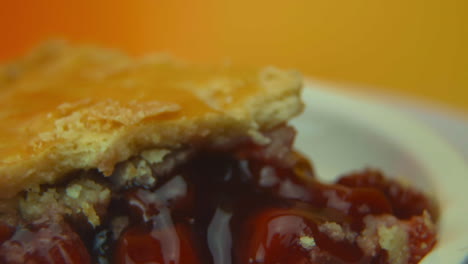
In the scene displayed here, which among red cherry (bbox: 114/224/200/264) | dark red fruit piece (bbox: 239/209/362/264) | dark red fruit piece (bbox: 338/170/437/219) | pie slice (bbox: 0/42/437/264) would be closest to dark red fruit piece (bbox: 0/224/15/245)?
pie slice (bbox: 0/42/437/264)

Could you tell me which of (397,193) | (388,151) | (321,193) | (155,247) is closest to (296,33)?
(388,151)

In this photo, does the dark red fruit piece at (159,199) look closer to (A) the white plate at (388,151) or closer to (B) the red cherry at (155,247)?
(B) the red cherry at (155,247)

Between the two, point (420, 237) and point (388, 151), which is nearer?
point (420, 237)

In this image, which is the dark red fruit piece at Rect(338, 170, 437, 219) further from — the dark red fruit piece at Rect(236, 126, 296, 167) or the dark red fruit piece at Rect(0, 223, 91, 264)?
the dark red fruit piece at Rect(0, 223, 91, 264)

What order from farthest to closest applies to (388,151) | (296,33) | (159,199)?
1. (296,33)
2. (388,151)
3. (159,199)

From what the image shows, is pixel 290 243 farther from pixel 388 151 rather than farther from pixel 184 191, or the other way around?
pixel 388 151

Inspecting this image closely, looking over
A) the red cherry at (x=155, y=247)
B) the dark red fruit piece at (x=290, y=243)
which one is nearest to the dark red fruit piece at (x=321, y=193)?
the dark red fruit piece at (x=290, y=243)

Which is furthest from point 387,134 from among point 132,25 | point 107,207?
point 132,25
